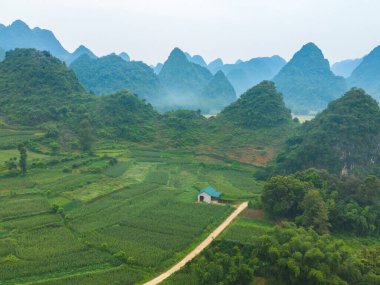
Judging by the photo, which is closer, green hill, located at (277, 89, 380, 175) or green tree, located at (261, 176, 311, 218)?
green tree, located at (261, 176, 311, 218)

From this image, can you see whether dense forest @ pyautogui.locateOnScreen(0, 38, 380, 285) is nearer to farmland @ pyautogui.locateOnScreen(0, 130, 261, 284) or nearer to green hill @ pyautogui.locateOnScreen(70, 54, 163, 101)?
farmland @ pyautogui.locateOnScreen(0, 130, 261, 284)

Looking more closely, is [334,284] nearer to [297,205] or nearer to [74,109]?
[297,205]

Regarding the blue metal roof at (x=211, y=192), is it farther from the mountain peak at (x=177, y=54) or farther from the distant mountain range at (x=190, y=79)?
the mountain peak at (x=177, y=54)

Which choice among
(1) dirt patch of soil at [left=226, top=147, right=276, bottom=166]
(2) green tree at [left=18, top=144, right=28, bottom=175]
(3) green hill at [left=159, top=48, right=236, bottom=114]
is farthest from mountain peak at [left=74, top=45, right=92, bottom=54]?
(2) green tree at [left=18, top=144, right=28, bottom=175]

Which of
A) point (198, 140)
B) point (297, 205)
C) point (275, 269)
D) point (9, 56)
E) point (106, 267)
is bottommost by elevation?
point (106, 267)

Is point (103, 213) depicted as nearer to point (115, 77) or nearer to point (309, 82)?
point (115, 77)

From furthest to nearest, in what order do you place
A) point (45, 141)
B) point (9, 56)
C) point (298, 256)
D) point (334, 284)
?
point (9, 56)
point (45, 141)
point (298, 256)
point (334, 284)

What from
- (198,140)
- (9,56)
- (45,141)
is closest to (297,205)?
(198,140)

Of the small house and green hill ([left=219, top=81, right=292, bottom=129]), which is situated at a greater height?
green hill ([left=219, top=81, right=292, bottom=129])
